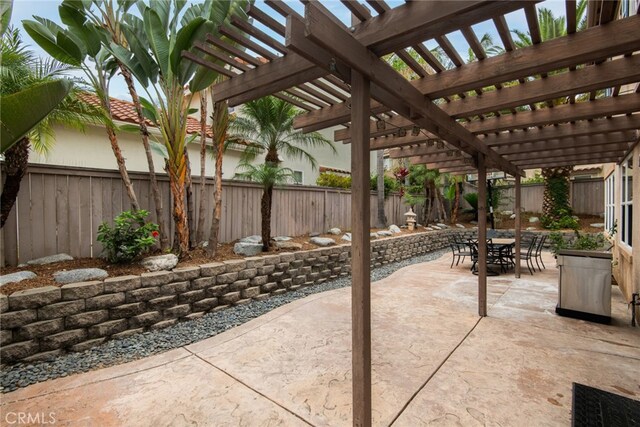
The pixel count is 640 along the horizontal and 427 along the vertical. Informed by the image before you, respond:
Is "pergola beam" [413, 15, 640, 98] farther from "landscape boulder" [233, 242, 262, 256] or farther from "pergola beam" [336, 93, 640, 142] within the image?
"landscape boulder" [233, 242, 262, 256]

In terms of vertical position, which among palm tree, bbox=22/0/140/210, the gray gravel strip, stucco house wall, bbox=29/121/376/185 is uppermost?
palm tree, bbox=22/0/140/210

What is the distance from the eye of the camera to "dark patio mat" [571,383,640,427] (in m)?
2.17

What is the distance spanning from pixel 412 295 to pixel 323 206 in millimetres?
3985

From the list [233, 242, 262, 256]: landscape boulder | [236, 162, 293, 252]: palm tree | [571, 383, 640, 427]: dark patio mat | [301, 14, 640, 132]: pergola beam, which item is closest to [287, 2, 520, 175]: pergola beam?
[301, 14, 640, 132]: pergola beam

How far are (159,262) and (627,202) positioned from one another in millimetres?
7998

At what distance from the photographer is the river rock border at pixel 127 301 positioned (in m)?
3.15

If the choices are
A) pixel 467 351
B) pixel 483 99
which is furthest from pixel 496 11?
pixel 467 351

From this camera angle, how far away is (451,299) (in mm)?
5531

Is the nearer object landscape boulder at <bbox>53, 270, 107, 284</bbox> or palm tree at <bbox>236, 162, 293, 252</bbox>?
landscape boulder at <bbox>53, 270, 107, 284</bbox>

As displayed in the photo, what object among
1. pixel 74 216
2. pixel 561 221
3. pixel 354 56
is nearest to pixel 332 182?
pixel 74 216

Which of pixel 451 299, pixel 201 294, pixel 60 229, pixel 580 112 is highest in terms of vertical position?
pixel 580 112

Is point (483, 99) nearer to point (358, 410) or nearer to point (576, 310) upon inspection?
point (358, 410)
